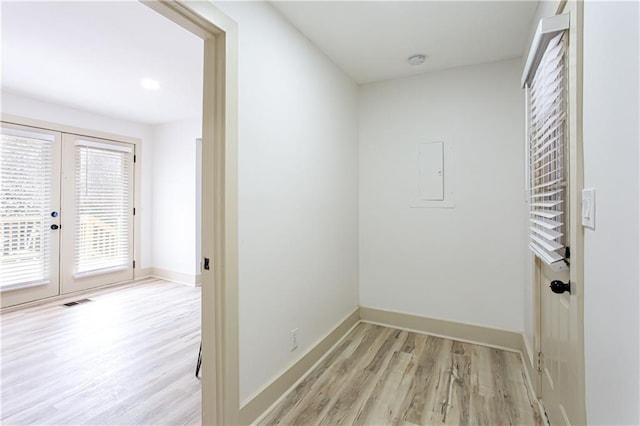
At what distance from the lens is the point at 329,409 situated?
186 centimetres

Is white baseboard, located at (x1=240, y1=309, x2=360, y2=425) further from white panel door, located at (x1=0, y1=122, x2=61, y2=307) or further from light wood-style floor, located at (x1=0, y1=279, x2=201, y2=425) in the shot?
white panel door, located at (x1=0, y1=122, x2=61, y2=307)

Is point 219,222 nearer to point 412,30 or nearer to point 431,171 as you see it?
point 412,30

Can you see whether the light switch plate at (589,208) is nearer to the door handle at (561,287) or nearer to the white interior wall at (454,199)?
the door handle at (561,287)

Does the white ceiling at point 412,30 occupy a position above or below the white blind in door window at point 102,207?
above

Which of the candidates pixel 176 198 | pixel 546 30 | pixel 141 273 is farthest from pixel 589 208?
pixel 141 273

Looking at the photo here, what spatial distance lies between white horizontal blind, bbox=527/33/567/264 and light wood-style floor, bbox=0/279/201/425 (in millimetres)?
2090

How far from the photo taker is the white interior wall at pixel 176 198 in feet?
15.4

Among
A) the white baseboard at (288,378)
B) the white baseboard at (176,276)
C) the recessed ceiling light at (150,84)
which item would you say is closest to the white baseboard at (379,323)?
the white baseboard at (288,378)

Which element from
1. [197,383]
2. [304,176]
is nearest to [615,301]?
[304,176]

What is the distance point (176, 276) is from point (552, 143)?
493cm

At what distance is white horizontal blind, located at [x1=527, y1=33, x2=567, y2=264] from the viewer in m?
1.31

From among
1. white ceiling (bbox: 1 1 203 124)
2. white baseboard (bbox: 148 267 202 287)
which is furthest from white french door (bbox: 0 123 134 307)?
white ceiling (bbox: 1 1 203 124)

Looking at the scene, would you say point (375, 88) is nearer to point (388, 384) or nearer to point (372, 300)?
point (372, 300)

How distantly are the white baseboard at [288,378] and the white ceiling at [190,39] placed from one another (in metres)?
2.29
